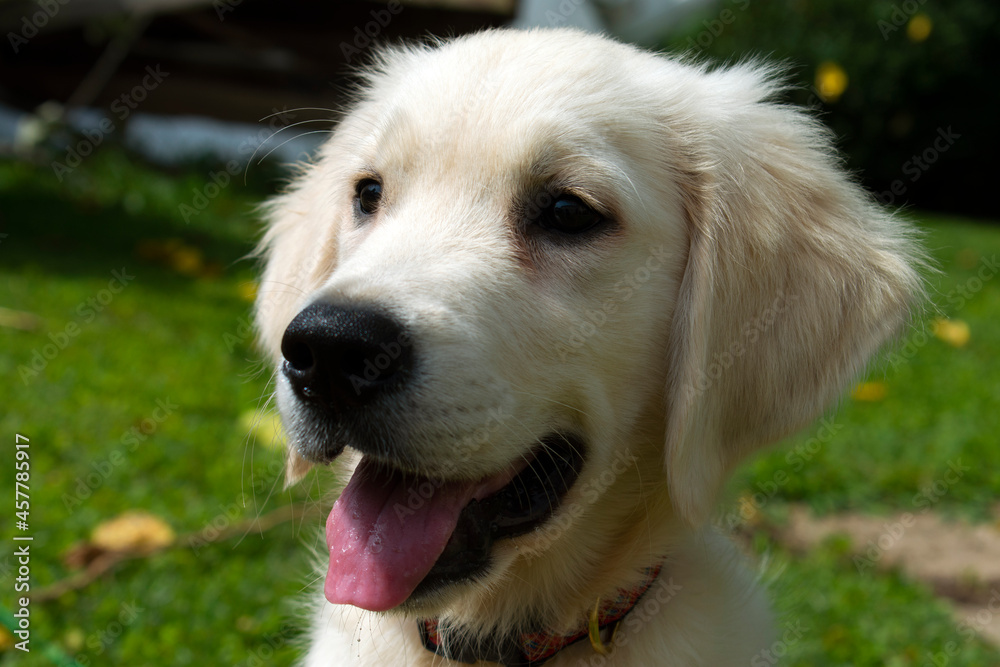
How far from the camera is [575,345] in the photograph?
6.80 ft

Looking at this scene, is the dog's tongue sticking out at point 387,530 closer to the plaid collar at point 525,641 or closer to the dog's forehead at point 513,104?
the plaid collar at point 525,641

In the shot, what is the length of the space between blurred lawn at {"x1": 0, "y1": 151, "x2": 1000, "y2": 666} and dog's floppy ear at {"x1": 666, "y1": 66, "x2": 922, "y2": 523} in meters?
0.21

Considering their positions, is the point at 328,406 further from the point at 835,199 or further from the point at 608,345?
the point at 835,199

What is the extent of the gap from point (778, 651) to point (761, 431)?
0.85m

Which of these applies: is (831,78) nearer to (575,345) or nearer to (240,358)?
(240,358)

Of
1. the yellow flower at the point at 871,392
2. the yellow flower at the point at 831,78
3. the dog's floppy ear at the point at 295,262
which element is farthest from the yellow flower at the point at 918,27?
the dog's floppy ear at the point at 295,262

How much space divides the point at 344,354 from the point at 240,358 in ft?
13.5

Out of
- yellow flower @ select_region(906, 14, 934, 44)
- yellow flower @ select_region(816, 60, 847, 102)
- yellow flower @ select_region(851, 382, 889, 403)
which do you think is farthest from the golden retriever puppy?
yellow flower @ select_region(906, 14, 934, 44)

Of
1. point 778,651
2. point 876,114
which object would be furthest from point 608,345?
point 876,114

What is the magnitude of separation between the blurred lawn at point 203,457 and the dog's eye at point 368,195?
100 centimetres

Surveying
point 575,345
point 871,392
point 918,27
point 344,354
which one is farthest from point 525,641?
point 918,27

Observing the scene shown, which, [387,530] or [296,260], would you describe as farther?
[296,260]

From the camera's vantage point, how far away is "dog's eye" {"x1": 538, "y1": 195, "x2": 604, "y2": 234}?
2.15 meters

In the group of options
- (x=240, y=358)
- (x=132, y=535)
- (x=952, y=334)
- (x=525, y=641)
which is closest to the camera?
(x=525, y=641)
